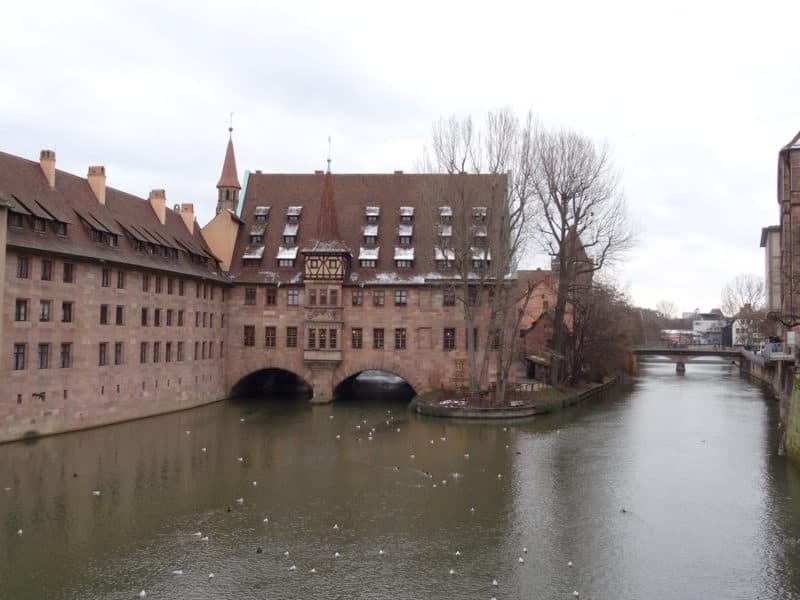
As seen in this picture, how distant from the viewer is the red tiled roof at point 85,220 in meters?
29.3

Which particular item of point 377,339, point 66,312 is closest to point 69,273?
point 66,312

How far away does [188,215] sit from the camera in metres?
45.5

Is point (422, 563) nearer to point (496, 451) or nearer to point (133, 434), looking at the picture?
point (496, 451)

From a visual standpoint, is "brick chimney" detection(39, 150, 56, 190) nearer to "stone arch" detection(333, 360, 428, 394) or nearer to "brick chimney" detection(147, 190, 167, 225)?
"brick chimney" detection(147, 190, 167, 225)

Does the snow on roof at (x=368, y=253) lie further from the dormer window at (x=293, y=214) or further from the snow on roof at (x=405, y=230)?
the dormer window at (x=293, y=214)

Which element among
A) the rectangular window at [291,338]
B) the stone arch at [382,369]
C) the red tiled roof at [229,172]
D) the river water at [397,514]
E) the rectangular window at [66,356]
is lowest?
the river water at [397,514]

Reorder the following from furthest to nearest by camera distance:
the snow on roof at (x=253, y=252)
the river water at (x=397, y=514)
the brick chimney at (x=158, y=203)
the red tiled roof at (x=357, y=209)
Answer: the snow on roof at (x=253, y=252), the red tiled roof at (x=357, y=209), the brick chimney at (x=158, y=203), the river water at (x=397, y=514)

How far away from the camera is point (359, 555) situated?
51.9 feet

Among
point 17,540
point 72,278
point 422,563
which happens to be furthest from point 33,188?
point 422,563

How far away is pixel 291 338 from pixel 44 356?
1728 centimetres

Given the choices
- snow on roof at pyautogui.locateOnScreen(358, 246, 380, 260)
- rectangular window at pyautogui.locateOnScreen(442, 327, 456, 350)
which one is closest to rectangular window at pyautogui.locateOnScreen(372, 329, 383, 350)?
rectangular window at pyautogui.locateOnScreen(442, 327, 456, 350)

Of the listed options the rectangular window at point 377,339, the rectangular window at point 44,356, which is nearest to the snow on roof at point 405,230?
the rectangular window at point 377,339

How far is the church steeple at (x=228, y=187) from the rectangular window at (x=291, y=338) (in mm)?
10340

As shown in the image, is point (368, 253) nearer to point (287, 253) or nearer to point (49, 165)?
point (287, 253)
